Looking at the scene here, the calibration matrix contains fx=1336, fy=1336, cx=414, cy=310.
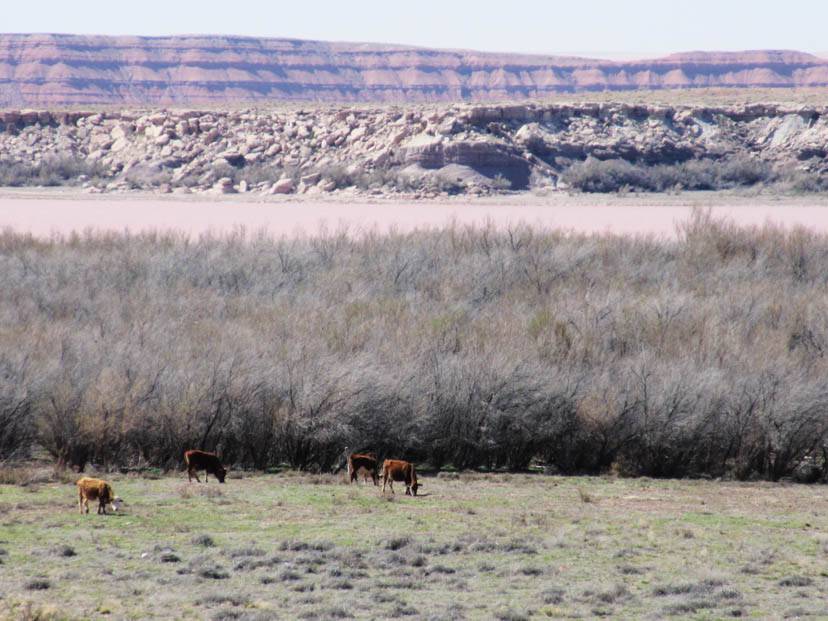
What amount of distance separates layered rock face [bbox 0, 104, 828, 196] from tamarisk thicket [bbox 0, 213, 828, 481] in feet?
88.9

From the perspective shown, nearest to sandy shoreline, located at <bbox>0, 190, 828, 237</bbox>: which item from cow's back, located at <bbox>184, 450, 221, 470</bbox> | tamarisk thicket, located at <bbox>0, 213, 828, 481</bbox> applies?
tamarisk thicket, located at <bbox>0, 213, 828, 481</bbox>

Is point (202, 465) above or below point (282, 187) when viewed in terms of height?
below

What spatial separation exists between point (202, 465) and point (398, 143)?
4226 centimetres

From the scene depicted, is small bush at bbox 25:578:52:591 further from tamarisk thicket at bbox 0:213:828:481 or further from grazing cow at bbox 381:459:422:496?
tamarisk thicket at bbox 0:213:828:481

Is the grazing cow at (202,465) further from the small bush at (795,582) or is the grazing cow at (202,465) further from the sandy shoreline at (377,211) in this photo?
the sandy shoreline at (377,211)

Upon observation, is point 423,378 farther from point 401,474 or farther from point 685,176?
point 685,176

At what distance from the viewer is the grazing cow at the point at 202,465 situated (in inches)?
595

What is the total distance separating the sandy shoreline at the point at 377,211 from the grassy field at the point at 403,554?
90.0ft

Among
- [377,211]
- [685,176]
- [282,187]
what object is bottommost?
[377,211]

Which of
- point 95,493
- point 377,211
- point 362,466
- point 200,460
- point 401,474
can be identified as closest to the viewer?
point 95,493

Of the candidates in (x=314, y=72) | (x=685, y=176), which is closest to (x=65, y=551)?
(x=685, y=176)

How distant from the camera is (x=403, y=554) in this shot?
37.9ft

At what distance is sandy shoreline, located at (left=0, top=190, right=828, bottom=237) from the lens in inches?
1751

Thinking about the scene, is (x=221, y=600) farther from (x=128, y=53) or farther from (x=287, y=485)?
(x=128, y=53)
